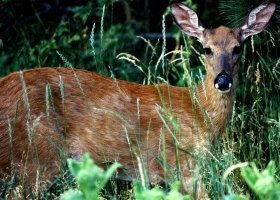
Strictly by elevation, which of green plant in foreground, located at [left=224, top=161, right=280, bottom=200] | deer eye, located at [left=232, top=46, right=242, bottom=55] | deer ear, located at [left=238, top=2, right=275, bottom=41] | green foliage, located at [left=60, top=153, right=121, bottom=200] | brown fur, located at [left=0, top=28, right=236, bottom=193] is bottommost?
brown fur, located at [left=0, top=28, right=236, bottom=193]

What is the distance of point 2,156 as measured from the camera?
15.9 feet

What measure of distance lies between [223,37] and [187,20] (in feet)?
1.34

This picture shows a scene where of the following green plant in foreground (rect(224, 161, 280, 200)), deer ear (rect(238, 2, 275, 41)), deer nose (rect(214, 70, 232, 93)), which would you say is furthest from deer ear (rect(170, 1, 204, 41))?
green plant in foreground (rect(224, 161, 280, 200))

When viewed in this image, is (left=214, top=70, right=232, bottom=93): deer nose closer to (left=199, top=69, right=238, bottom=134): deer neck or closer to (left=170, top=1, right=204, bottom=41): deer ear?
(left=199, top=69, right=238, bottom=134): deer neck

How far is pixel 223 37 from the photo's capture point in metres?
5.50

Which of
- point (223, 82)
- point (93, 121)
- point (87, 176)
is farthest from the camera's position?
point (93, 121)

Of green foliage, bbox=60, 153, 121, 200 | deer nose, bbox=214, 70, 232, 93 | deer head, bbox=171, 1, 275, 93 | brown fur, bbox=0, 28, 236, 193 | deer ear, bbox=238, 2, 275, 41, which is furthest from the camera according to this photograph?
deer ear, bbox=238, 2, 275, 41

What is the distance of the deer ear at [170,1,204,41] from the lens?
575 centimetres

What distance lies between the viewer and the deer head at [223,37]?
5254mm

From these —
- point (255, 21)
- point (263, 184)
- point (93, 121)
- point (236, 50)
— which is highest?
point (255, 21)

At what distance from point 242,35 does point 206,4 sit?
9.94ft

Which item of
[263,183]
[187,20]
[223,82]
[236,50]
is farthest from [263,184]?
[187,20]

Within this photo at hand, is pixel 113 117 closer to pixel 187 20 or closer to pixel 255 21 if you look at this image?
pixel 187 20

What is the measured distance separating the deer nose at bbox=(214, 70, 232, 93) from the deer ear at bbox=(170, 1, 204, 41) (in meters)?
0.66
